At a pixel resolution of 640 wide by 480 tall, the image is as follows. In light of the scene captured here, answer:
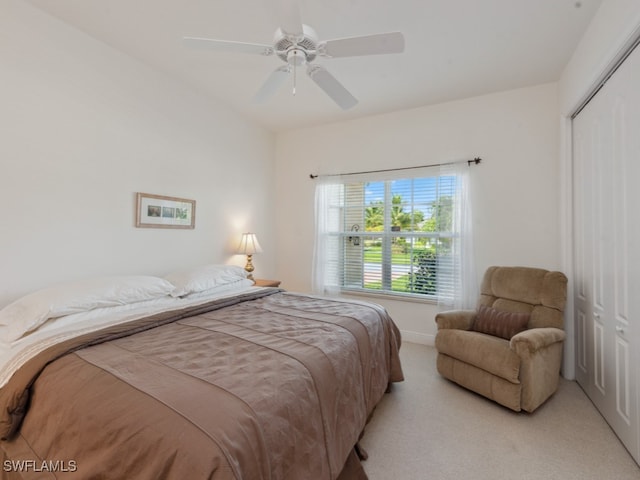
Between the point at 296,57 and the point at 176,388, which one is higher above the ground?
the point at 296,57

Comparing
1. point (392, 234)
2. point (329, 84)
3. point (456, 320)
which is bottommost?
point (456, 320)

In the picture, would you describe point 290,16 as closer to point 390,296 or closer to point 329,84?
point 329,84

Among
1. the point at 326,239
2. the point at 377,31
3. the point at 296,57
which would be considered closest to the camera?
the point at 296,57

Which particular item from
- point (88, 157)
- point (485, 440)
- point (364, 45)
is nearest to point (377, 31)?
point (364, 45)

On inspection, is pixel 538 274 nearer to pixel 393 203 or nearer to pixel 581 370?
pixel 581 370

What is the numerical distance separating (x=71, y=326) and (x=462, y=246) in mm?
3399

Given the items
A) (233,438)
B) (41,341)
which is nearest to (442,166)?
(233,438)

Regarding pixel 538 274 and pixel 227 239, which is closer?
pixel 538 274

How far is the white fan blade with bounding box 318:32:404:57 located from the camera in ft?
5.37

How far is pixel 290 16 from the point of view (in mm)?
1530

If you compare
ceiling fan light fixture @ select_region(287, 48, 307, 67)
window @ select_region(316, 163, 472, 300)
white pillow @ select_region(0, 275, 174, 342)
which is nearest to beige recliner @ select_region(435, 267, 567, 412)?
window @ select_region(316, 163, 472, 300)

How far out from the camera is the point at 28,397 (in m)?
1.28

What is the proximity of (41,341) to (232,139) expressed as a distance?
290cm

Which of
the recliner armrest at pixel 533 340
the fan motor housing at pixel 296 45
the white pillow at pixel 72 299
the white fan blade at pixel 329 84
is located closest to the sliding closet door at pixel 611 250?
the recliner armrest at pixel 533 340
